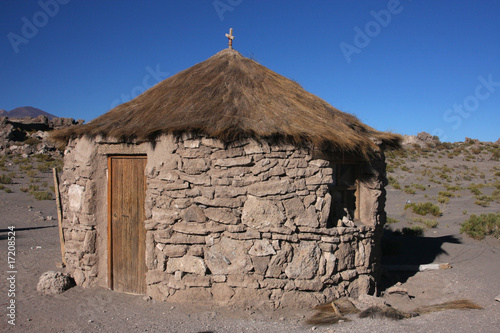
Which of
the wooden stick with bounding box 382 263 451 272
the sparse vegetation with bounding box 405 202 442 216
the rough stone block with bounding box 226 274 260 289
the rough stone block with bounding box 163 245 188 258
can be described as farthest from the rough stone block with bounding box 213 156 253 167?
the sparse vegetation with bounding box 405 202 442 216

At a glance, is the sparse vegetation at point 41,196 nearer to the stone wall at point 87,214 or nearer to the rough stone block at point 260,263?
the stone wall at point 87,214

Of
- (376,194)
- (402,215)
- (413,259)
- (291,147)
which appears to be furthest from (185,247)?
(402,215)

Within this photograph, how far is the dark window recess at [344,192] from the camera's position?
5.41 metres

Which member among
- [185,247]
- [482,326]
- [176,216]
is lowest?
[482,326]

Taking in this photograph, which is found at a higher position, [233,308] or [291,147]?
[291,147]

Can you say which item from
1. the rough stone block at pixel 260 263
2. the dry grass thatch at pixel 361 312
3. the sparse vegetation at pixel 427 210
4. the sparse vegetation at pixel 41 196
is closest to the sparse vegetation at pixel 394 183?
the sparse vegetation at pixel 427 210

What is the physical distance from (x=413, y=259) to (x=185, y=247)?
5.38m

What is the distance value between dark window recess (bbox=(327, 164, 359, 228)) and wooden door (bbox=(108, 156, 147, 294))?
106 inches

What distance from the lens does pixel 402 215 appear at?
1508 cm

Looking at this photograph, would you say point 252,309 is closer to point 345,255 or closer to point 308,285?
point 308,285

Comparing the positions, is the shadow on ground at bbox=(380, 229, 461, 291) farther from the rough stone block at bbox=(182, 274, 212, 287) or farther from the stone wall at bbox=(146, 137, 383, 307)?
the rough stone block at bbox=(182, 274, 212, 287)

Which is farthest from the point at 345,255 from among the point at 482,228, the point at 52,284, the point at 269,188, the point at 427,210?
the point at 427,210

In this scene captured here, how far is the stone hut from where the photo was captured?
484 cm

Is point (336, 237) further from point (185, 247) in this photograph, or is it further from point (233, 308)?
point (185, 247)
